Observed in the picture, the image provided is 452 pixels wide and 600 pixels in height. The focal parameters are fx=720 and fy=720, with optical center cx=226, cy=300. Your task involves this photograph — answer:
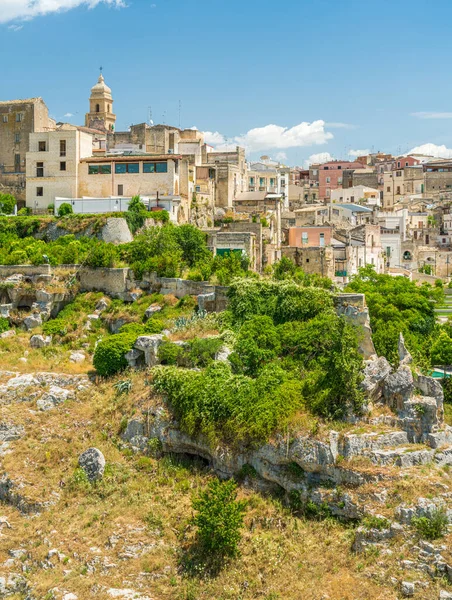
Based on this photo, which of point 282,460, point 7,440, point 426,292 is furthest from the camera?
point 426,292

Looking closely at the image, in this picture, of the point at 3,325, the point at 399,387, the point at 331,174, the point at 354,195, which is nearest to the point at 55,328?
the point at 3,325

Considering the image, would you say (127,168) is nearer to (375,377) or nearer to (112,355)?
(112,355)

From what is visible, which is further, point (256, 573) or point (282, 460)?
point (282, 460)

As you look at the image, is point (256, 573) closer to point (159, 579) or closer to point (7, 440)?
point (159, 579)

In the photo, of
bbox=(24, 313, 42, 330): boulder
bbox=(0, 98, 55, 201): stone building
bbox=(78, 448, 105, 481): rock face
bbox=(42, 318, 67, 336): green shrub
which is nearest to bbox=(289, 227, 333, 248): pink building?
bbox=(0, 98, 55, 201): stone building

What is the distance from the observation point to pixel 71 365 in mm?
26391

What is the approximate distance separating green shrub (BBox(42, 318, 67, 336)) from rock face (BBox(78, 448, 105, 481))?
27.9ft

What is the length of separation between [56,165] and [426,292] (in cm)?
2179

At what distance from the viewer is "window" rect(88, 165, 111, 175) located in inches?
1608

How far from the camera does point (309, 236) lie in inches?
1741

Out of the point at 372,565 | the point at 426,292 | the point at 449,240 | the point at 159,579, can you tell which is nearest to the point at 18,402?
the point at 159,579

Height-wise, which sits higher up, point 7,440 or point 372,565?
point 7,440

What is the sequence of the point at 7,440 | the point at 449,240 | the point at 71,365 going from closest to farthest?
the point at 7,440 < the point at 71,365 < the point at 449,240

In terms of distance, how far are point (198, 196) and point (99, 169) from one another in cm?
615
